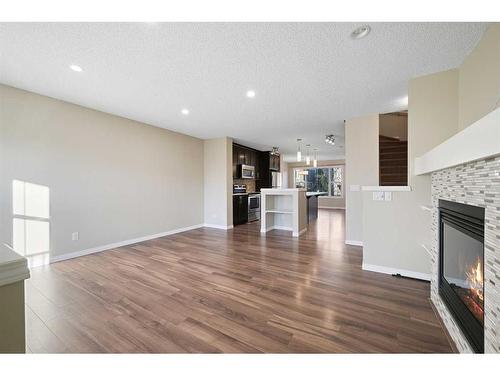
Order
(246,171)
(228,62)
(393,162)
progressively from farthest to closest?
1. (246,171)
2. (393,162)
3. (228,62)

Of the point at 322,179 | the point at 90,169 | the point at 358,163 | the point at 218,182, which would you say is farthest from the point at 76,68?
the point at 322,179

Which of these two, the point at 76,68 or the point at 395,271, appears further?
the point at 395,271

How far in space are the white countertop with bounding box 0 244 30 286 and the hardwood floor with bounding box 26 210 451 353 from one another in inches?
43.2

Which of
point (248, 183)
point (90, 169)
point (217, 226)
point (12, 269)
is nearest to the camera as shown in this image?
point (12, 269)

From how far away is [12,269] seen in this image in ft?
2.28

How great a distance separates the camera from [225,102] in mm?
3365

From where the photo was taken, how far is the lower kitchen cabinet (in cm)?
614

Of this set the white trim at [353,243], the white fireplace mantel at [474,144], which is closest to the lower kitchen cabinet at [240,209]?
the white trim at [353,243]

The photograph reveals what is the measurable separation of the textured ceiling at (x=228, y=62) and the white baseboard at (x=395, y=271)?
7.58 ft

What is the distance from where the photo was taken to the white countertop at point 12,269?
2.22 ft

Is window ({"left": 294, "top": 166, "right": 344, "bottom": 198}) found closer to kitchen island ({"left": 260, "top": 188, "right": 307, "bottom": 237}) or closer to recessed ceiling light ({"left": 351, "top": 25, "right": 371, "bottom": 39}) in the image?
kitchen island ({"left": 260, "top": 188, "right": 307, "bottom": 237})

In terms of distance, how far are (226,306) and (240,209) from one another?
436 cm

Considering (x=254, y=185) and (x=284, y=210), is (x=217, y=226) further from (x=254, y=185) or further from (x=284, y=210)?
(x=254, y=185)
